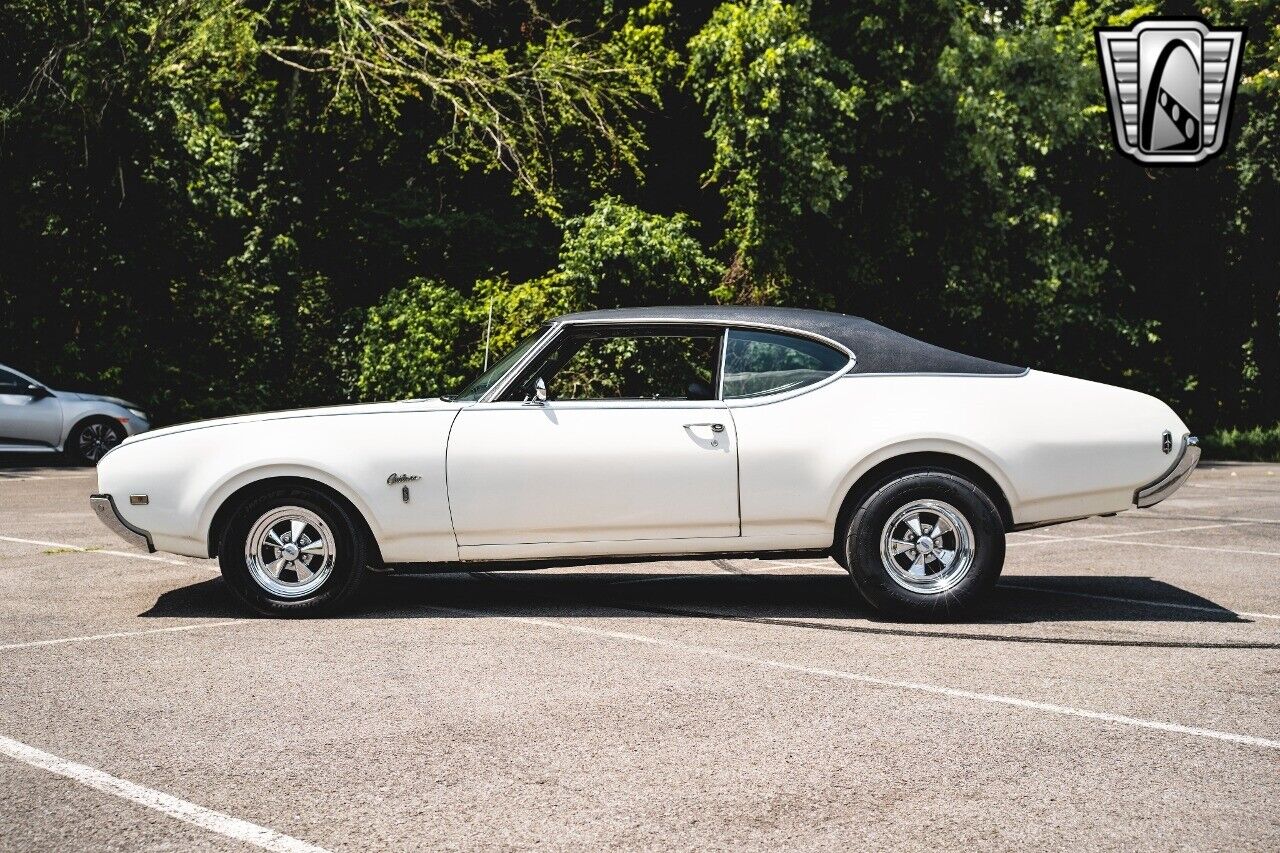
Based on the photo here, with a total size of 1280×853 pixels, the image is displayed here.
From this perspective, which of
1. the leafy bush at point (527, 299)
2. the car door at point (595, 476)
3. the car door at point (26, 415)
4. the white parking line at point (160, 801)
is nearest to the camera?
the white parking line at point (160, 801)

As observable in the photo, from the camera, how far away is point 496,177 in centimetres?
2502

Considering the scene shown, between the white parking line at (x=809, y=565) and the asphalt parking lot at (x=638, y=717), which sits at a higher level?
the white parking line at (x=809, y=565)

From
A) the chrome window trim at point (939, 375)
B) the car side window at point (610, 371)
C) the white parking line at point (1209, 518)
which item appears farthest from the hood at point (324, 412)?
the white parking line at point (1209, 518)

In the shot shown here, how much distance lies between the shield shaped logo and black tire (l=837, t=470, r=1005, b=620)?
1807 centimetres

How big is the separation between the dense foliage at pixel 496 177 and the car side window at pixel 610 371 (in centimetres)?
1258

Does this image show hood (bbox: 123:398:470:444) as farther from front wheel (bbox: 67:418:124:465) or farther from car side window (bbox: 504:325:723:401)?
front wheel (bbox: 67:418:124:465)

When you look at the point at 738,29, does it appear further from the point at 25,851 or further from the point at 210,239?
the point at 25,851

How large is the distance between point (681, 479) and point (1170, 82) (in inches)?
736

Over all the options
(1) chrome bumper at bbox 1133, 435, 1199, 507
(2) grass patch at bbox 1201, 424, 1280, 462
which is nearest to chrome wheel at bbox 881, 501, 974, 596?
(1) chrome bumper at bbox 1133, 435, 1199, 507

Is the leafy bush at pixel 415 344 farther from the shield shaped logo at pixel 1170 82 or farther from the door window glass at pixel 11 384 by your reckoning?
the shield shaped logo at pixel 1170 82

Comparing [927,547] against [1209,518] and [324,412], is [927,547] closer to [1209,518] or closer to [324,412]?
[324,412]

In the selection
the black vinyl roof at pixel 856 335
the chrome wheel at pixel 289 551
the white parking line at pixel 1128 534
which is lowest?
the white parking line at pixel 1128 534

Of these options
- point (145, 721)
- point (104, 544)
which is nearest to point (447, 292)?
point (104, 544)

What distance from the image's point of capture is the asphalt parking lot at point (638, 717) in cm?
405
